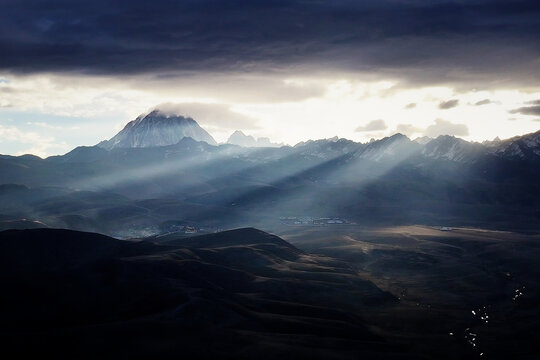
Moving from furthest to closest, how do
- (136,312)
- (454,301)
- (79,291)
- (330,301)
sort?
(454,301), (330,301), (79,291), (136,312)

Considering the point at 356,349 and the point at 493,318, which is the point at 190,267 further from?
the point at 493,318

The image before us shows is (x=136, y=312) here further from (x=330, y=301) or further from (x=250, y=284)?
(x=330, y=301)

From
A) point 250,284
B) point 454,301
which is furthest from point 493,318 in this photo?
point 250,284

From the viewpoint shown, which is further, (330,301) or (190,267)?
(190,267)

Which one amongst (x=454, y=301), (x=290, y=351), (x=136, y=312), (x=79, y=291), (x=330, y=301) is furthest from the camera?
(x=454, y=301)

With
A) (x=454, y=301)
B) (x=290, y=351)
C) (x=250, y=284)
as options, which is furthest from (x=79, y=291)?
(x=454, y=301)

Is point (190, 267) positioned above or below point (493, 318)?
above
